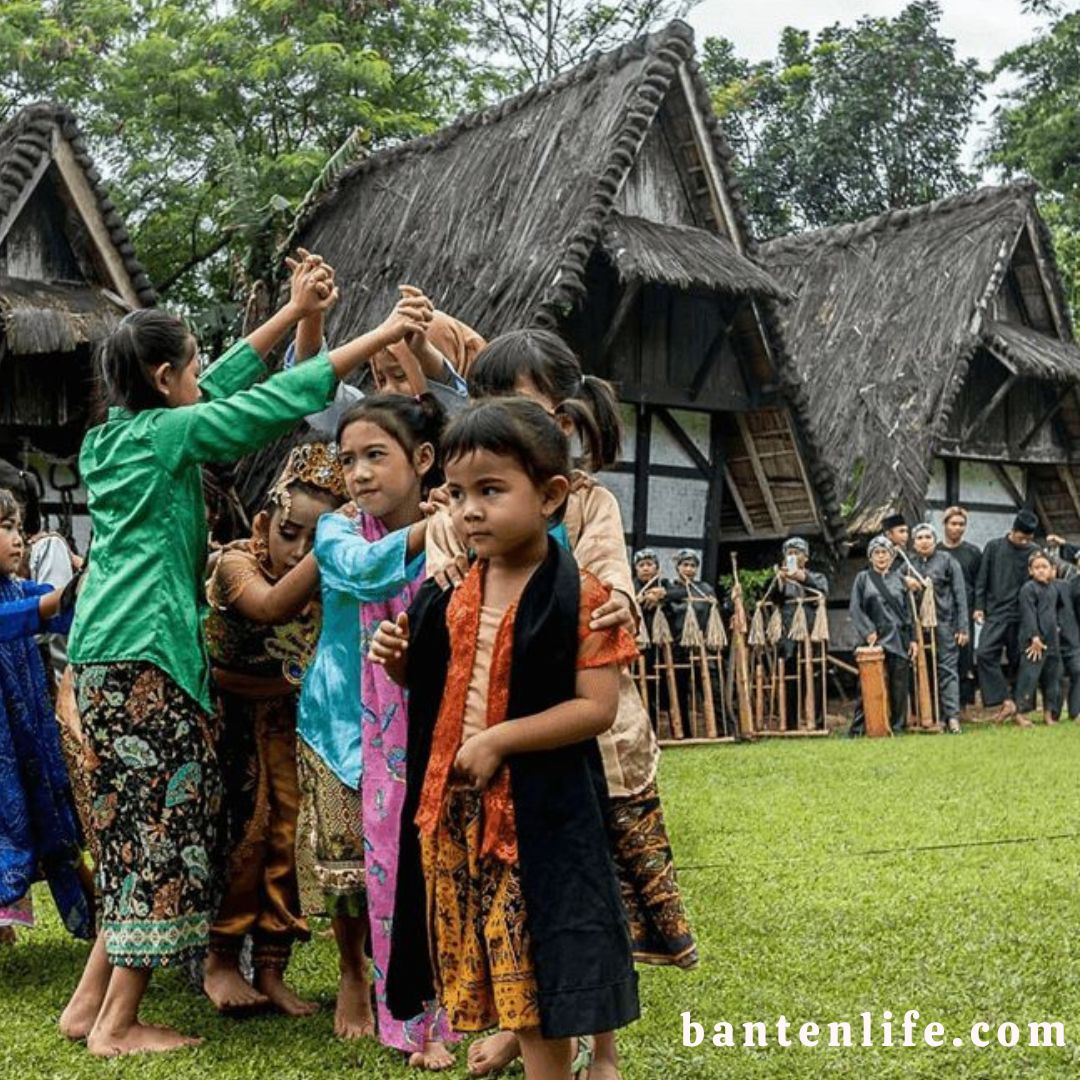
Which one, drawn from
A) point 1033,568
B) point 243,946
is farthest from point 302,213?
point 243,946

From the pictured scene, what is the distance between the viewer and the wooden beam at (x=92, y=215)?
11.9 meters

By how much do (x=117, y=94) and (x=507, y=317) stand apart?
872cm

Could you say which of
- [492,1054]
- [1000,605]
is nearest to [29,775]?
[492,1054]

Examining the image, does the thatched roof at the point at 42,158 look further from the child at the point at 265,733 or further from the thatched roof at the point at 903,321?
the child at the point at 265,733

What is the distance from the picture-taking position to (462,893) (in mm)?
2918

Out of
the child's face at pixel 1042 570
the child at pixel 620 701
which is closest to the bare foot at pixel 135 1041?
the child at pixel 620 701

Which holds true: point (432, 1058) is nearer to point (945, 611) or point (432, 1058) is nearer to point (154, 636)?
point (154, 636)

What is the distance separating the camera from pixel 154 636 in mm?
3807

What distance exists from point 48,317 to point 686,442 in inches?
256

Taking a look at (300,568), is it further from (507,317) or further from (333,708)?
(507,317)

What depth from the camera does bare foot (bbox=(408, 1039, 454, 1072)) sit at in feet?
11.7

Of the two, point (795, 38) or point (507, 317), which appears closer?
point (507, 317)

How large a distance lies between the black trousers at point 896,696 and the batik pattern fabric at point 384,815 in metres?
10.3

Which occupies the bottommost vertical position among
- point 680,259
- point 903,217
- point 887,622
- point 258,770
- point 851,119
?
point 258,770
